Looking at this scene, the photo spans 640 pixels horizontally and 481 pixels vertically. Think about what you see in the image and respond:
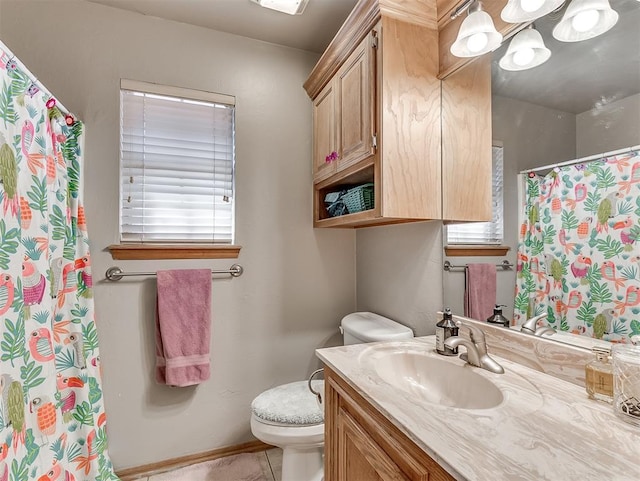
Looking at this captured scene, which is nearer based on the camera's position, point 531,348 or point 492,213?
point 531,348

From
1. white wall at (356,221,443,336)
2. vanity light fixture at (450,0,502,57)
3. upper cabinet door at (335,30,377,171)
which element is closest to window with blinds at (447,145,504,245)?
white wall at (356,221,443,336)

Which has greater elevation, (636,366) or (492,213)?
(492,213)

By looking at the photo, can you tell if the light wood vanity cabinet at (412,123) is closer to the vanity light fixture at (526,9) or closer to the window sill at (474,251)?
the window sill at (474,251)

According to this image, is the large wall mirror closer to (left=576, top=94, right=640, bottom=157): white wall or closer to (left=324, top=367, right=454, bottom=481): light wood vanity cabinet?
(left=576, top=94, right=640, bottom=157): white wall

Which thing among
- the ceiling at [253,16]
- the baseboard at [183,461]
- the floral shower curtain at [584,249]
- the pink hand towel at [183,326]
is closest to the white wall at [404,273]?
the floral shower curtain at [584,249]

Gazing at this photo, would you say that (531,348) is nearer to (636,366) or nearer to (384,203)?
(636,366)

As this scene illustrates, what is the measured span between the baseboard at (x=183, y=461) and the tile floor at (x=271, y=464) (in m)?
0.03

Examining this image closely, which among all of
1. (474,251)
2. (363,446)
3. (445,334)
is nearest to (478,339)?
(445,334)

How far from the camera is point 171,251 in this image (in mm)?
1718

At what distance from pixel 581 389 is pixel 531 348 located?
0.17 m

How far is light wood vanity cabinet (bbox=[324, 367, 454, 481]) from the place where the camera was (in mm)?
690

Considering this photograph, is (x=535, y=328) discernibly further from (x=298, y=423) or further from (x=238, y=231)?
(x=238, y=231)

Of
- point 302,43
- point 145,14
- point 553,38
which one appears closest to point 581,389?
point 553,38

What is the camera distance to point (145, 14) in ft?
5.65
